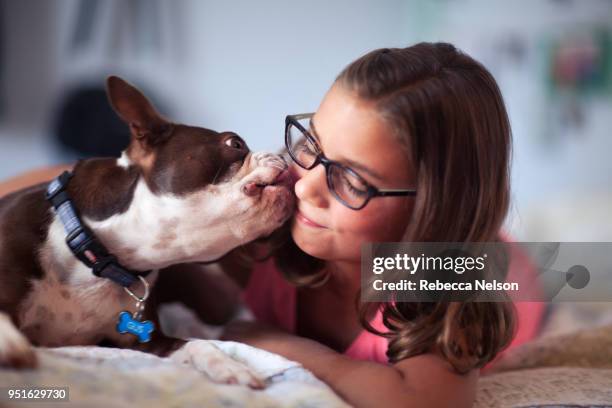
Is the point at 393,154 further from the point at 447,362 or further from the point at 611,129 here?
the point at 611,129

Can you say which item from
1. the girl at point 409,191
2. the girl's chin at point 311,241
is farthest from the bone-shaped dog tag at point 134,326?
the girl's chin at point 311,241

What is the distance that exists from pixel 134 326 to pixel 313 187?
43cm

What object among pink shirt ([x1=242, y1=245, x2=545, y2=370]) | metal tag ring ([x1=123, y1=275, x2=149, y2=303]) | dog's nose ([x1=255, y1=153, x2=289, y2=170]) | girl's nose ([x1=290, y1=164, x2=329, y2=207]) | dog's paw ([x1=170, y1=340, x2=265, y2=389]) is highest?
dog's nose ([x1=255, y1=153, x2=289, y2=170])

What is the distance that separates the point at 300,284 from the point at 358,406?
0.49 metres

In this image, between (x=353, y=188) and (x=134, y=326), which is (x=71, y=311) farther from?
(x=353, y=188)

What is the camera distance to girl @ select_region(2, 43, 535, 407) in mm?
1102

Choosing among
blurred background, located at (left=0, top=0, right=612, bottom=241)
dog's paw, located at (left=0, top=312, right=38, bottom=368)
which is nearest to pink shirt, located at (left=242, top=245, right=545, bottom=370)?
dog's paw, located at (left=0, top=312, right=38, bottom=368)

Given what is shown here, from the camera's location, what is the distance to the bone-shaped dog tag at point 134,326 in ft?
3.76

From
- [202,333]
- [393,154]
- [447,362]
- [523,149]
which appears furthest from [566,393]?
[523,149]

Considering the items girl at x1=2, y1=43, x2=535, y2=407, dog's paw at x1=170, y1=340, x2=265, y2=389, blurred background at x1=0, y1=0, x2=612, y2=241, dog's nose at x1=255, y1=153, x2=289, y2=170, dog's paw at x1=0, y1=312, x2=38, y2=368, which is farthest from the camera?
blurred background at x1=0, y1=0, x2=612, y2=241

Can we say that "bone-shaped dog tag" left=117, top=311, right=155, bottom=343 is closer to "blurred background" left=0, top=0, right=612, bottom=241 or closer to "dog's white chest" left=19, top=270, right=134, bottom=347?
"dog's white chest" left=19, top=270, right=134, bottom=347

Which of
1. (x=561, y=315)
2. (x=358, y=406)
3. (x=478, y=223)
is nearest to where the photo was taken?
(x=358, y=406)

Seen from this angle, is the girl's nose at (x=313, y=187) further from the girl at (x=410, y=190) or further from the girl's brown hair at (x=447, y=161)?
the girl's brown hair at (x=447, y=161)

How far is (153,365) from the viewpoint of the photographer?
95 centimetres
